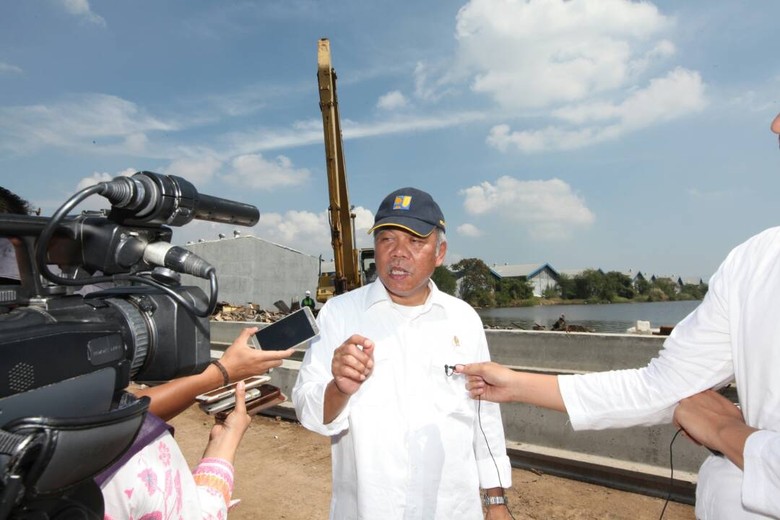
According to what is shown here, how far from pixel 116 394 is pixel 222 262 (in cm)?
3336

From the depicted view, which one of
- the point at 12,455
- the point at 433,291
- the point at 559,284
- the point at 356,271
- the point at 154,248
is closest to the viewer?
the point at 12,455

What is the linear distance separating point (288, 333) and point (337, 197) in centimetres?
1384

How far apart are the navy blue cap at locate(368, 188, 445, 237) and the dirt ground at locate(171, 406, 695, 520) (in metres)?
3.16

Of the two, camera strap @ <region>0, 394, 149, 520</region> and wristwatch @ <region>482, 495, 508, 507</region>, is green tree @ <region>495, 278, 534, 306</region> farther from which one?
camera strap @ <region>0, 394, 149, 520</region>

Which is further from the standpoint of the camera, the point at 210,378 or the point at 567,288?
the point at 567,288

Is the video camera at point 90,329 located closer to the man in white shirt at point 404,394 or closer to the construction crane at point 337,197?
the man in white shirt at point 404,394

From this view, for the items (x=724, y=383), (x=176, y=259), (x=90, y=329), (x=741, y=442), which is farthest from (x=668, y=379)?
(x=90, y=329)

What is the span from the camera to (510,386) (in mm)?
2264

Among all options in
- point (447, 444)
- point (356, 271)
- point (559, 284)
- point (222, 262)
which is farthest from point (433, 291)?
point (559, 284)

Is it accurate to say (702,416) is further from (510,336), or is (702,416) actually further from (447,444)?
(510,336)

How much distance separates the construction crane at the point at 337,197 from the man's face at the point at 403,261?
1310 cm

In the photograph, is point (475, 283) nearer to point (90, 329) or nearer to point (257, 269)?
point (257, 269)

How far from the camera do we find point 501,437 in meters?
2.54

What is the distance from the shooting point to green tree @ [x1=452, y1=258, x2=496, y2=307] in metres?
51.5
